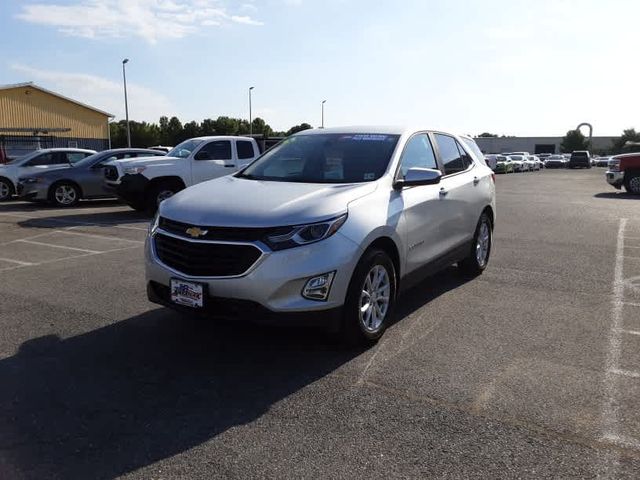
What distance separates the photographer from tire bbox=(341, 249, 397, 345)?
4.20 metres

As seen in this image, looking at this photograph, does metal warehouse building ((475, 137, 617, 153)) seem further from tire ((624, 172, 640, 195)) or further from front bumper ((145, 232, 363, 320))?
front bumper ((145, 232, 363, 320))

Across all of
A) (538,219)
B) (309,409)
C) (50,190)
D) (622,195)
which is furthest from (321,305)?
(622,195)

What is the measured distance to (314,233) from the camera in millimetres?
4020

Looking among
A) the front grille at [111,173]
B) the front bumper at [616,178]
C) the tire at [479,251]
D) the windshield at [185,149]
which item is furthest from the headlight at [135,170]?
the front bumper at [616,178]

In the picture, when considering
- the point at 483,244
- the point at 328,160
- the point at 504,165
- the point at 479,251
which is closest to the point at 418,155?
the point at 328,160

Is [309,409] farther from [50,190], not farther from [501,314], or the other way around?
[50,190]

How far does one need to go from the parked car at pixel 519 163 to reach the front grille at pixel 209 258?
50.0 meters

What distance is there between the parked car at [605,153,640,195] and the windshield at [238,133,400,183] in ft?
58.6

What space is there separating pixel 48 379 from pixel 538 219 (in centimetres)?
1161

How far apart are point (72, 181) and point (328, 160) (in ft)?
38.8

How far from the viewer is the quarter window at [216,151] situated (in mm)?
13281

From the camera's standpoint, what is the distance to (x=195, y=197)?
4.60m

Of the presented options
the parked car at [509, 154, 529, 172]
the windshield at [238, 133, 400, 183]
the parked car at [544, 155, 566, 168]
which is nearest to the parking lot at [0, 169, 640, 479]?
the windshield at [238, 133, 400, 183]

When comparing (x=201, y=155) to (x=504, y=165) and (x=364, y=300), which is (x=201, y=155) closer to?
(x=364, y=300)
